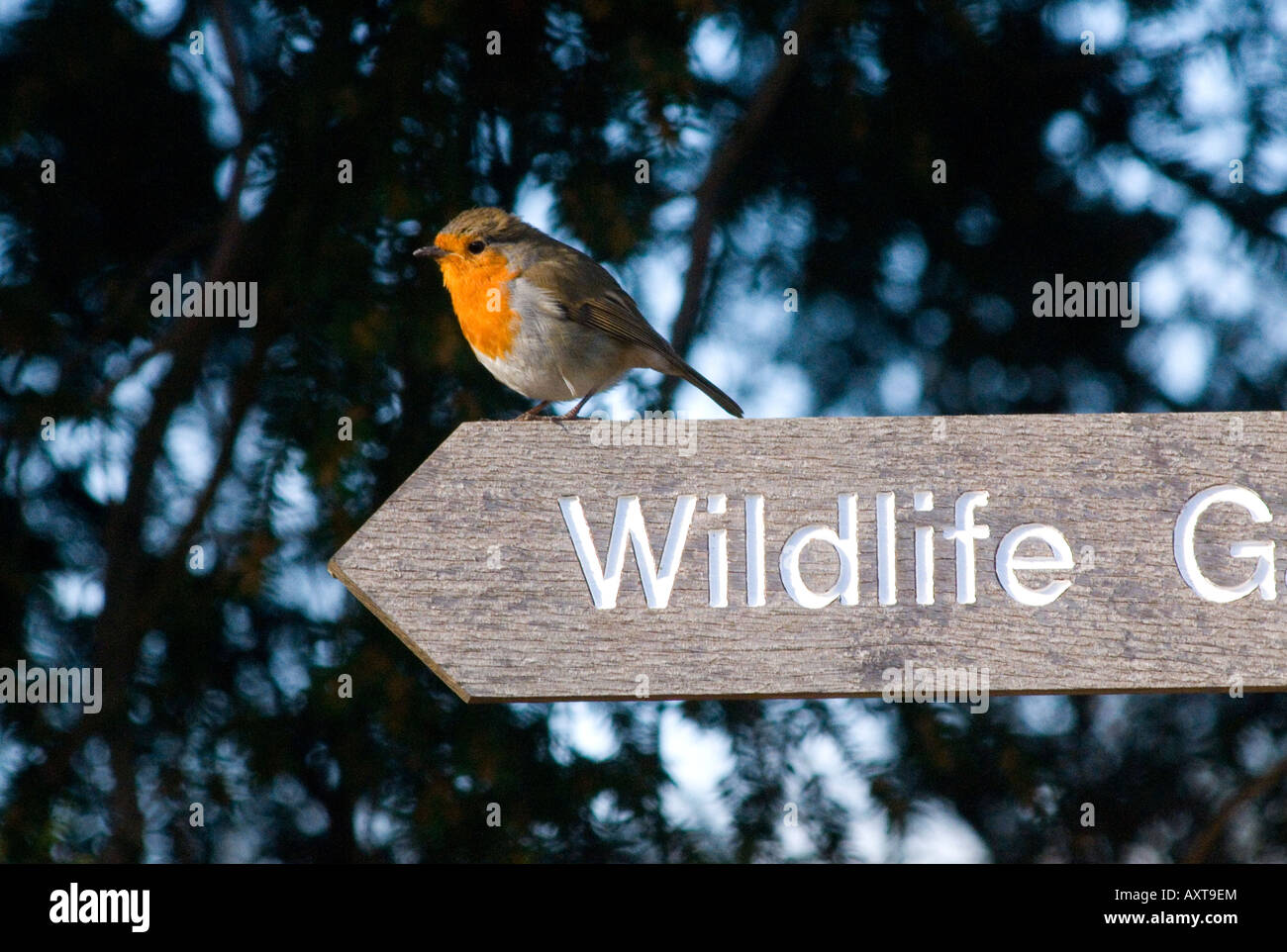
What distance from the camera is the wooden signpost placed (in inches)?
53.6

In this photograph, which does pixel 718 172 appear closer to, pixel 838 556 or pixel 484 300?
pixel 484 300

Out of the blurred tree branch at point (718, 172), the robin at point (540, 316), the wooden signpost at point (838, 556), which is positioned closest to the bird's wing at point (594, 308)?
the robin at point (540, 316)

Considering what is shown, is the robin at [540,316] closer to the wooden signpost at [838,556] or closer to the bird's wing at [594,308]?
the bird's wing at [594,308]

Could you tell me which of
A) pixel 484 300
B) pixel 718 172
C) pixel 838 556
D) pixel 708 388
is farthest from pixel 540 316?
pixel 718 172

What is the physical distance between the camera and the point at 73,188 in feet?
8.60

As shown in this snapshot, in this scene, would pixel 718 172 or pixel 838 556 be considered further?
pixel 718 172

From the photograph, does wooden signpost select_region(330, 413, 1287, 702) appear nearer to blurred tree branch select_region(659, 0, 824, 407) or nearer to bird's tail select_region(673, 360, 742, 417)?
bird's tail select_region(673, 360, 742, 417)

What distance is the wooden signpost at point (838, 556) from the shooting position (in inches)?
53.6

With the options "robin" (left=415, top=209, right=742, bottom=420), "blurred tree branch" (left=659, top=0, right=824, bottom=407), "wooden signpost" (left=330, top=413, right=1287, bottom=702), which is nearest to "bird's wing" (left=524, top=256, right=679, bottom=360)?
"robin" (left=415, top=209, right=742, bottom=420)

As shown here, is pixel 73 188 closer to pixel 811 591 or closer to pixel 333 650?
pixel 333 650

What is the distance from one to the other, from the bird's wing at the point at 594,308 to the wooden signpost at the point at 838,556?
1.36ft

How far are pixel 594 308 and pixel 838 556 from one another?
0.62 m

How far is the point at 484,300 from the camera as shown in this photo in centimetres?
182

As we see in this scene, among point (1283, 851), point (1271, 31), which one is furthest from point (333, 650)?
point (1271, 31)
